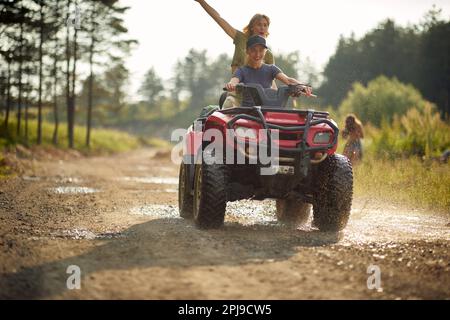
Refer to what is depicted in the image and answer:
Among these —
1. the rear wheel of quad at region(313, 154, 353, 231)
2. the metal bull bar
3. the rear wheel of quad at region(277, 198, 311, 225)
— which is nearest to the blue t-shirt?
the metal bull bar

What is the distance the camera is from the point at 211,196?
20.1 feet

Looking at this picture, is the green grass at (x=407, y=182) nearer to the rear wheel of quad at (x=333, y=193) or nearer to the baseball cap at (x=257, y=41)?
the rear wheel of quad at (x=333, y=193)

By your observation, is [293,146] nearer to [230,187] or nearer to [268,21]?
[230,187]

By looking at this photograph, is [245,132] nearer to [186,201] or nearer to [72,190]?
[186,201]

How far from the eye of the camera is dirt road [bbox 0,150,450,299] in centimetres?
366

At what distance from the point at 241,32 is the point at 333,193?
310 cm

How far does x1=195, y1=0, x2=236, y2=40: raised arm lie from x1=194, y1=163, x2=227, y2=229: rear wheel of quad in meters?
2.81

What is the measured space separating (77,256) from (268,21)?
4.63 m

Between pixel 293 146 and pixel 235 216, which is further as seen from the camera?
pixel 235 216

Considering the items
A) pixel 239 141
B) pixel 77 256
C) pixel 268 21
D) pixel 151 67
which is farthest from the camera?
pixel 151 67

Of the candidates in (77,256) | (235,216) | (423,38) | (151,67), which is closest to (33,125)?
(235,216)

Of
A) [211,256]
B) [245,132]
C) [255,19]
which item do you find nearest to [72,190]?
[255,19]

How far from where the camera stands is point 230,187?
651 centimetres
